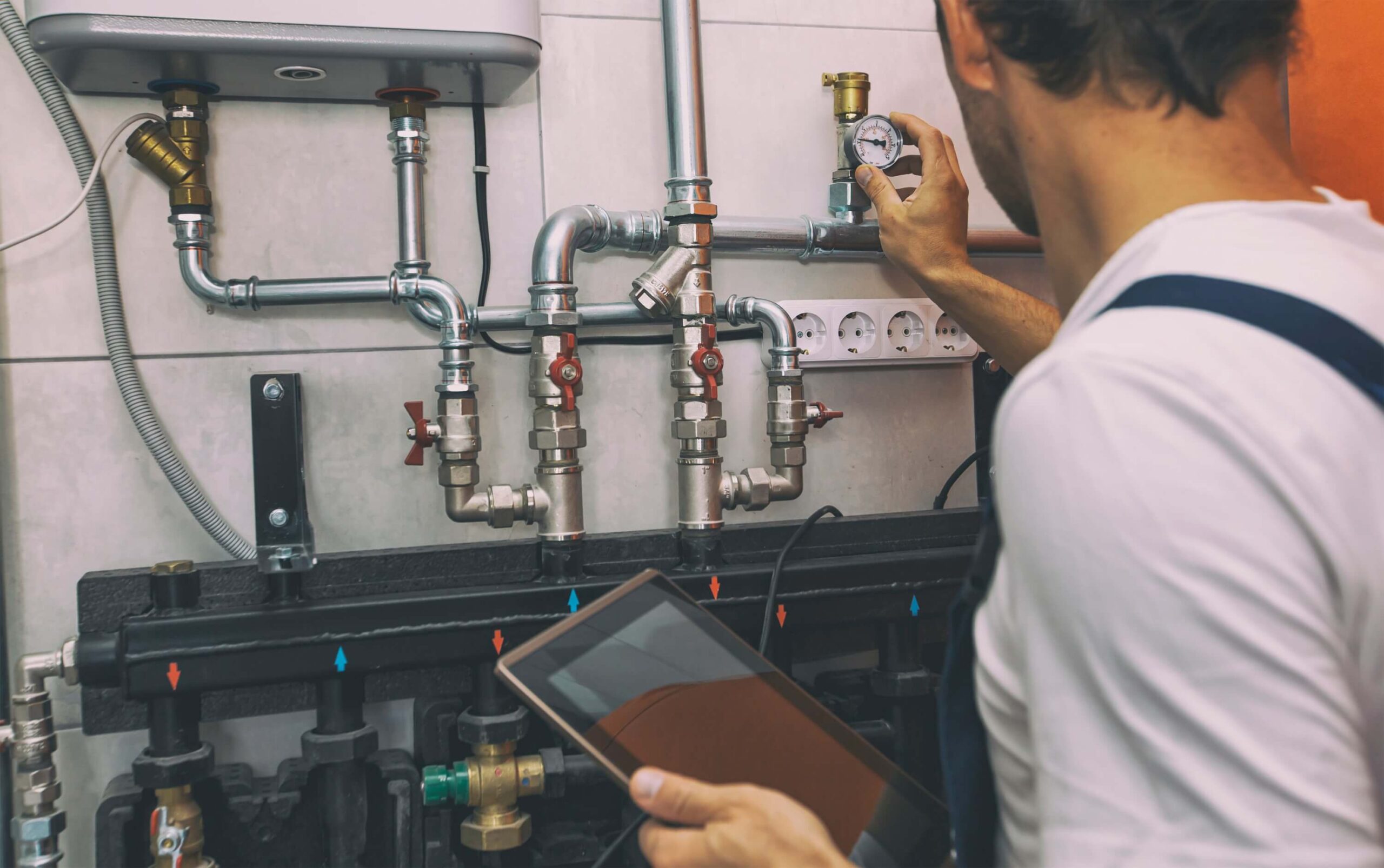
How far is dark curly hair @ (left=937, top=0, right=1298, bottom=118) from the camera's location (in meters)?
0.47

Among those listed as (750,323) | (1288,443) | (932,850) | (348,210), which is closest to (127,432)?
(348,210)

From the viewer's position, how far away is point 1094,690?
39 cm

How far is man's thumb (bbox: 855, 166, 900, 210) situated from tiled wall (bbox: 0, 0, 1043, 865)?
10 cm

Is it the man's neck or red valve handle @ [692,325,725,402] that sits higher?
the man's neck

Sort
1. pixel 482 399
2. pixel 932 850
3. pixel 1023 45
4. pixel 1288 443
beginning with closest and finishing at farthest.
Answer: pixel 1288 443
pixel 1023 45
pixel 932 850
pixel 482 399

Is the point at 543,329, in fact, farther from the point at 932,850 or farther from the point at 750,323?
the point at 932,850

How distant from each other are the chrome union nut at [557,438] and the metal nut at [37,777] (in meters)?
0.51

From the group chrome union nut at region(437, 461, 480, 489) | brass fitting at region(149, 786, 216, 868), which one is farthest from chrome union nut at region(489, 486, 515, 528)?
brass fitting at region(149, 786, 216, 868)

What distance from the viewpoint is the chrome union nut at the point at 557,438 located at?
990 millimetres

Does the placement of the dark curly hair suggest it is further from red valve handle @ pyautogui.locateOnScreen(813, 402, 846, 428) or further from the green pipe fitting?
the green pipe fitting

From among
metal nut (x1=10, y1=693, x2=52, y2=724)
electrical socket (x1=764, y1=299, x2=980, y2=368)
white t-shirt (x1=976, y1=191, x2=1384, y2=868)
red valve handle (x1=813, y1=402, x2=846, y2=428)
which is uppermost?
electrical socket (x1=764, y1=299, x2=980, y2=368)

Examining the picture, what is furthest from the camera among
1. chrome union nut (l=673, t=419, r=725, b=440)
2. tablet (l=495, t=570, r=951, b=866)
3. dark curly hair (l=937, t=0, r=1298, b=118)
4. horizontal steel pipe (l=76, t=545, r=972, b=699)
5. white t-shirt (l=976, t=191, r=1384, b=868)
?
chrome union nut (l=673, t=419, r=725, b=440)

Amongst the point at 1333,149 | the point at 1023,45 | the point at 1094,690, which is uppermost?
the point at 1333,149

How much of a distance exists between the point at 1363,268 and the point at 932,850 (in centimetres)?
44
